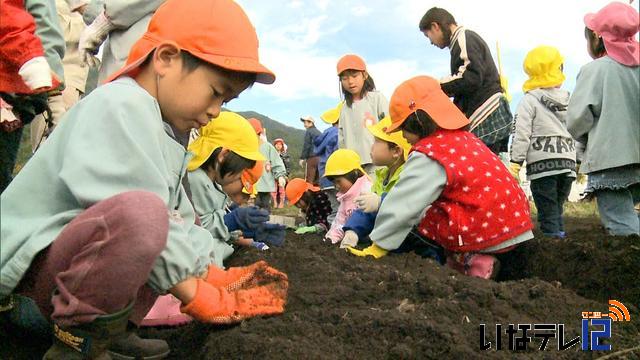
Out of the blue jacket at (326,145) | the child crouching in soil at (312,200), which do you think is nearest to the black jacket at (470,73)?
the blue jacket at (326,145)

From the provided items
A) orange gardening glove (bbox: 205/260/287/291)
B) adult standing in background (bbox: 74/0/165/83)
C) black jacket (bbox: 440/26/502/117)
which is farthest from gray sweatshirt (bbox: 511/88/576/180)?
orange gardening glove (bbox: 205/260/287/291)

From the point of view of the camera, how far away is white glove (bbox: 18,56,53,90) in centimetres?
253

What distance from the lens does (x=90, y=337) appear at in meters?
1.51

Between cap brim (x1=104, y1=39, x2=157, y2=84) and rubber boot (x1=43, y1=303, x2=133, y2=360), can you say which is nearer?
rubber boot (x1=43, y1=303, x2=133, y2=360)

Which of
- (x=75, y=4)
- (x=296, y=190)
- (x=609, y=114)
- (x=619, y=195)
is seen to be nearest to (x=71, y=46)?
(x=75, y=4)

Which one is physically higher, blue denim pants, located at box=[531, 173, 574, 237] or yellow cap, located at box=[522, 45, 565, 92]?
yellow cap, located at box=[522, 45, 565, 92]

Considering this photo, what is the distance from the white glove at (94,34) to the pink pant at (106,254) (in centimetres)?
237

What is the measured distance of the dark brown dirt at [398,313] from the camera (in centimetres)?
166

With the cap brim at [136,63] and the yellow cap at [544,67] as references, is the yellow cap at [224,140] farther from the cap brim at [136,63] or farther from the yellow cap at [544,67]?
the yellow cap at [544,67]

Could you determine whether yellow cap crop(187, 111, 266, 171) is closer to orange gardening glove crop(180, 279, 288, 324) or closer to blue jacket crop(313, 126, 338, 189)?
orange gardening glove crop(180, 279, 288, 324)

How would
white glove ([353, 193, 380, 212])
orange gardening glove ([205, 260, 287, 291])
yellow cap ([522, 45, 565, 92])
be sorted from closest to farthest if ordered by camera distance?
orange gardening glove ([205, 260, 287, 291]) < white glove ([353, 193, 380, 212]) < yellow cap ([522, 45, 565, 92])

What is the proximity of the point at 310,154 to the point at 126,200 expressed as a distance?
859 centimetres

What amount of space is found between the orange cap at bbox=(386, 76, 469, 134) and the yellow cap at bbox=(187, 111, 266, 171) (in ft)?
2.88

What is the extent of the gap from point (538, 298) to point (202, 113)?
1.49m
